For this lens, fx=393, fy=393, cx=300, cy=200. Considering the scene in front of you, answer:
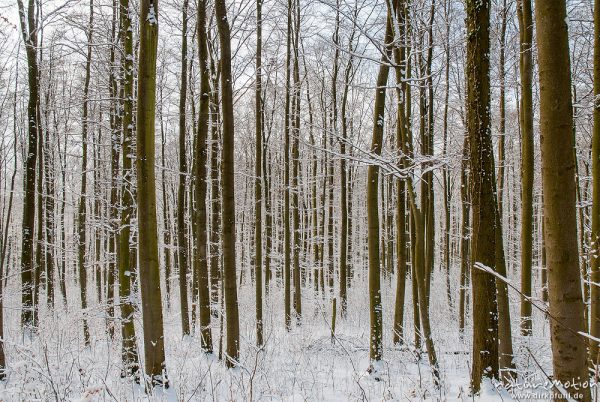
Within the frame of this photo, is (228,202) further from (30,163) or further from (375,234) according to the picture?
(30,163)

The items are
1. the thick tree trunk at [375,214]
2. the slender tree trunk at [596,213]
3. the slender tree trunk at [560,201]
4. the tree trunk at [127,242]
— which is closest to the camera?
the slender tree trunk at [560,201]

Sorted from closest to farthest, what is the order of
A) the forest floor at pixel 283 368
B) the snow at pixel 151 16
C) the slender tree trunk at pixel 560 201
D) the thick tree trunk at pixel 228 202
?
the slender tree trunk at pixel 560 201
the forest floor at pixel 283 368
the snow at pixel 151 16
the thick tree trunk at pixel 228 202

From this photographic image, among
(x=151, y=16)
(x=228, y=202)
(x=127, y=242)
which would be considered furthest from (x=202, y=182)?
(x=151, y=16)

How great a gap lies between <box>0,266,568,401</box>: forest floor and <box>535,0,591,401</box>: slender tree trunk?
0.58 ft

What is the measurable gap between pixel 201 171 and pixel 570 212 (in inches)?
Result: 277

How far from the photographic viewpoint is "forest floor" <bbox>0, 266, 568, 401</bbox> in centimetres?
416

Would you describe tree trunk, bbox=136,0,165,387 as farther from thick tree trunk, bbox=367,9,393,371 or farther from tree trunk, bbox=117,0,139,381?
thick tree trunk, bbox=367,9,393,371

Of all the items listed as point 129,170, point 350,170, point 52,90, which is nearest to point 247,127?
point 350,170

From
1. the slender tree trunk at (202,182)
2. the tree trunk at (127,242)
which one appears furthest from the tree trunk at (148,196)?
the slender tree trunk at (202,182)

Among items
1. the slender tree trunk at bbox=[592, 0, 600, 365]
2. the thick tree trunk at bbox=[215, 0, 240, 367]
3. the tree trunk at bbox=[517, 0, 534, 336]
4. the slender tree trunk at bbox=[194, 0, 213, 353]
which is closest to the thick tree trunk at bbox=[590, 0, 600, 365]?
the slender tree trunk at bbox=[592, 0, 600, 365]

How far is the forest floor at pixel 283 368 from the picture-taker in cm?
416

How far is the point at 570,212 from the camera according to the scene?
1.92m

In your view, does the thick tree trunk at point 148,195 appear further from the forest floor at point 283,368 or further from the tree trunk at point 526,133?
the tree trunk at point 526,133

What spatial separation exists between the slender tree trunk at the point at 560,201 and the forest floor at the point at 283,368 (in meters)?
0.18
